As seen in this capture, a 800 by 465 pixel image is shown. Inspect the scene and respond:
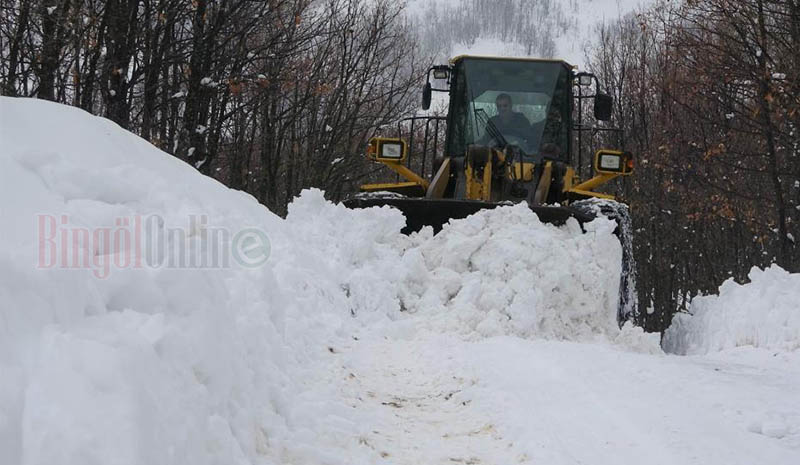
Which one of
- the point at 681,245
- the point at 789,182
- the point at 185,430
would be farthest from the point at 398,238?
the point at 681,245

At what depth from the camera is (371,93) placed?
67.9 feet

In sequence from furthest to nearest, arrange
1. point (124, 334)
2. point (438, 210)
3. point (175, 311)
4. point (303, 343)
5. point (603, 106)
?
point (603, 106), point (438, 210), point (303, 343), point (175, 311), point (124, 334)

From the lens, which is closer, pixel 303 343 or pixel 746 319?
pixel 303 343

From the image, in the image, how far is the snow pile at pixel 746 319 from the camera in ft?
21.9

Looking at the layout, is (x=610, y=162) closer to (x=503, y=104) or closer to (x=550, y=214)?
(x=503, y=104)

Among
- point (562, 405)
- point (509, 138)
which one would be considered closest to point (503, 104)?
point (509, 138)

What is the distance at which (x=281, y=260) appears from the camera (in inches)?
217

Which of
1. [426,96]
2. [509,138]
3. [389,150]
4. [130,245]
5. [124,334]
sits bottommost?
[124,334]

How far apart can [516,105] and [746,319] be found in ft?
12.4

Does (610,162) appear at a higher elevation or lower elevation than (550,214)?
higher

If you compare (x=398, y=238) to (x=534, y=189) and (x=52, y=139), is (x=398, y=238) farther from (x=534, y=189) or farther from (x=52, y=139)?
(x=52, y=139)

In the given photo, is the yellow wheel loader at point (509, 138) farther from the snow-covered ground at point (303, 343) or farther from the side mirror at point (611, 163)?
the snow-covered ground at point (303, 343)

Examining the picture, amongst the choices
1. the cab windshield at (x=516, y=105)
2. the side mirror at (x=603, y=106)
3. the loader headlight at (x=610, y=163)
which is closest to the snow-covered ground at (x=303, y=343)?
the loader headlight at (x=610, y=163)

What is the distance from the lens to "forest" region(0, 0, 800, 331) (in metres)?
10.1
